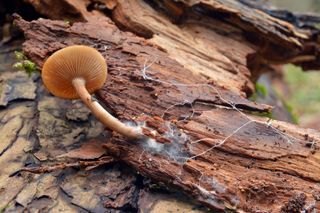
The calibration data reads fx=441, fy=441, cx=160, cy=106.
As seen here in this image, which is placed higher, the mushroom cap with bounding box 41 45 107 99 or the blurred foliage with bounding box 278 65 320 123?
the mushroom cap with bounding box 41 45 107 99

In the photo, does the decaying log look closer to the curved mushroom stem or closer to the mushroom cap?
the curved mushroom stem

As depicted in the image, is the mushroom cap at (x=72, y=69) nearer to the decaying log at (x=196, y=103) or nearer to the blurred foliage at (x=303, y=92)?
the decaying log at (x=196, y=103)

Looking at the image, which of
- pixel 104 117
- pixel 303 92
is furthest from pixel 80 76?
pixel 303 92

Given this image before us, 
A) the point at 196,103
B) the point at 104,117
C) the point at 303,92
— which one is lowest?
the point at 303,92

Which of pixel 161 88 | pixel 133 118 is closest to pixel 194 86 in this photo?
pixel 161 88

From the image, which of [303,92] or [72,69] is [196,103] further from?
[303,92]

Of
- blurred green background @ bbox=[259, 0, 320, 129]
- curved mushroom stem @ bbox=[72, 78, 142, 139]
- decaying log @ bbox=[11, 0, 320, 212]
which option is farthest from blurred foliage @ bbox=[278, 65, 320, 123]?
curved mushroom stem @ bbox=[72, 78, 142, 139]

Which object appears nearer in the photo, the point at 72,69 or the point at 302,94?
the point at 72,69

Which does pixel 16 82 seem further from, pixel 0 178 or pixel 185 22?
pixel 185 22

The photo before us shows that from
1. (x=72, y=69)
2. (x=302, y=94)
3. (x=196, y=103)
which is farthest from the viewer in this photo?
(x=302, y=94)
